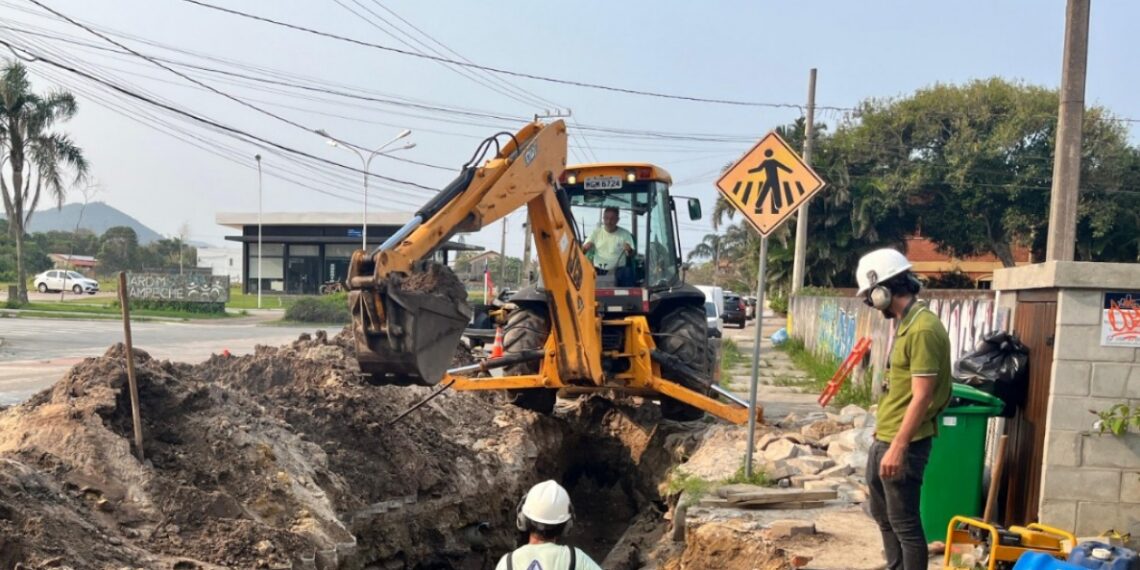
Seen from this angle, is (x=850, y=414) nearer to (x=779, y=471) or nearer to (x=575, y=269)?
(x=779, y=471)

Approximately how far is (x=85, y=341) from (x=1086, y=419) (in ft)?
76.1

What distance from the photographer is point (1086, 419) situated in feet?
18.9

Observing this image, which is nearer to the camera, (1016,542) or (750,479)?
(1016,542)

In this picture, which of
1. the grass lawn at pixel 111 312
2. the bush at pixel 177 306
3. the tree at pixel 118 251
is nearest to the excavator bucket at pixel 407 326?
the grass lawn at pixel 111 312

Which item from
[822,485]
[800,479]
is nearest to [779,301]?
[800,479]

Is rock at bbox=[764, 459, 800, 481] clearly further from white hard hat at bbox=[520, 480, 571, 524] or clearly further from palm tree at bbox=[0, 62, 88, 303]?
palm tree at bbox=[0, 62, 88, 303]

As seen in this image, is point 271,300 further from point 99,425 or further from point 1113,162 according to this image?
point 99,425

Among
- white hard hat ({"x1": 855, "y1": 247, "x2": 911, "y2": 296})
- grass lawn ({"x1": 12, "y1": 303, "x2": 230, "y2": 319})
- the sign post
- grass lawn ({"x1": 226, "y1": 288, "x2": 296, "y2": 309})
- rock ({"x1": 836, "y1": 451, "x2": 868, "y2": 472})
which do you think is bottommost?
grass lawn ({"x1": 226, "y1": 288, "x2": 296, "y2": 309})

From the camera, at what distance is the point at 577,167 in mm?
10289

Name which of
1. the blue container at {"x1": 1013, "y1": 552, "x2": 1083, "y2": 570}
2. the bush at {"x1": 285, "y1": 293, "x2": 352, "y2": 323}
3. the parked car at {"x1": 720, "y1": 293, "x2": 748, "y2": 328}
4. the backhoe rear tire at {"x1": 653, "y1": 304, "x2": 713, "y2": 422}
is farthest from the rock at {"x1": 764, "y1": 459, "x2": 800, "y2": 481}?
the parked car at {"x1": 720, "y1": 293, "x2": 748, "y2": 328}

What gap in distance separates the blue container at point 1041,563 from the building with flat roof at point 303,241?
55.0 metres

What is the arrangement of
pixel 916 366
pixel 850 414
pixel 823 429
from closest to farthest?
pixel 916 366
pixel 823 429
pixel 850 414

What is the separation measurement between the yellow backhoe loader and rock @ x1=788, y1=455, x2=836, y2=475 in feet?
3.34

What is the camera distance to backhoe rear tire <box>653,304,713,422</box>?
10.1 m
